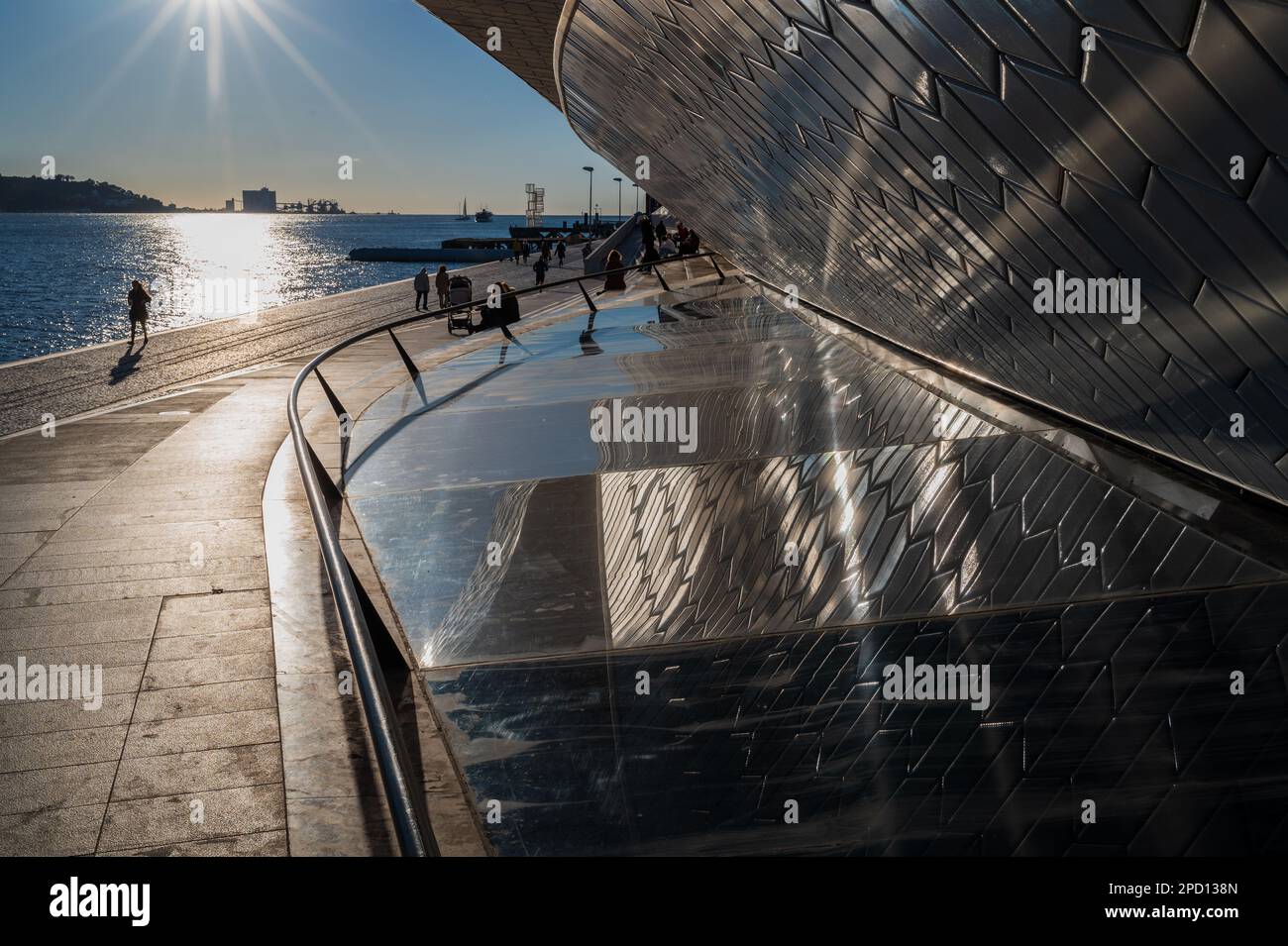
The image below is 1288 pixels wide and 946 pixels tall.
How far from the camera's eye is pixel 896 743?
387 cm

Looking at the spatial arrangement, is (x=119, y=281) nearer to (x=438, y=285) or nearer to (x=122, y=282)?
(x=122, y=282)

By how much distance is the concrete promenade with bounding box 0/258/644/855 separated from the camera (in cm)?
338

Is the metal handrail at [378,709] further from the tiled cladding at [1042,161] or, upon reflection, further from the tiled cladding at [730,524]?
the tiled cladding at [1042,161]

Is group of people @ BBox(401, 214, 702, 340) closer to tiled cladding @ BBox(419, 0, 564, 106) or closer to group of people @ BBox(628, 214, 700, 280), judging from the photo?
group of people @ BBox(628, 214, 700, 280)

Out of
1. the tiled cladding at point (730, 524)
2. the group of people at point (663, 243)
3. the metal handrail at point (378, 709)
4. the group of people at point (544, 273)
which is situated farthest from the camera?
the group of people at point (663, 243)

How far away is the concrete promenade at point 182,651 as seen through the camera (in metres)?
3.38

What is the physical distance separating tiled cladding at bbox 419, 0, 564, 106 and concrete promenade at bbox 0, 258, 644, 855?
10.9 metres

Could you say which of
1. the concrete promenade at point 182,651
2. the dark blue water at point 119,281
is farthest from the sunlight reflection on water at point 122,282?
the concrete promenade at point 182,651

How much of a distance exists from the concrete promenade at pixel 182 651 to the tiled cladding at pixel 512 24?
35.7ft

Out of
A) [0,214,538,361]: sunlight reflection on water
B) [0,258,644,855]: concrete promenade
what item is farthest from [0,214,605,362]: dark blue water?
[0,258,644,855]: concrete promenade

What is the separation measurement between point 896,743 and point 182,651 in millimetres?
3116

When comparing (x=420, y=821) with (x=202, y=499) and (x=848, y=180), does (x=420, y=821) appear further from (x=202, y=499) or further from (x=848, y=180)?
(x=848, y=180)

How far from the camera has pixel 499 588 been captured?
5391 millimetres

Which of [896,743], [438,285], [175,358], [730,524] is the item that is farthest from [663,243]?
[896,743]
